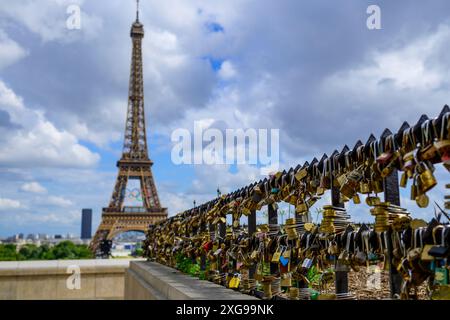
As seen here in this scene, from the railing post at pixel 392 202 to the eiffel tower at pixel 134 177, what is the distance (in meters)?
43.6

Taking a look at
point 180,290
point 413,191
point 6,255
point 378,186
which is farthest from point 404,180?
point 6,255

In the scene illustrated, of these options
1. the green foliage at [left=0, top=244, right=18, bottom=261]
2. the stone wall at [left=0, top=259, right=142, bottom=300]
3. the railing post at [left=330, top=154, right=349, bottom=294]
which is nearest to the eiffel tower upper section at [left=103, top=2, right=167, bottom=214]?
the green foliage at [left=0, top=244, right=18, bottom=261]

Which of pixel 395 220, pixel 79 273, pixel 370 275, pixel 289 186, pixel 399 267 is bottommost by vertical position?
pixel 79 273

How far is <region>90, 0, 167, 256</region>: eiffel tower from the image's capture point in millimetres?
51906

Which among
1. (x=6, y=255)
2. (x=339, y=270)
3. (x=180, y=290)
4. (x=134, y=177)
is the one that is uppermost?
(x=134, y=177)

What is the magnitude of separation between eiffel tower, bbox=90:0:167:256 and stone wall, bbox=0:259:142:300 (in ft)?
105

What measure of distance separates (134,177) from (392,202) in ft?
183

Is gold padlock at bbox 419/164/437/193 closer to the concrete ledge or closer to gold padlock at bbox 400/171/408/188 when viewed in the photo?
gold padlock at bbox 400/171/408/188

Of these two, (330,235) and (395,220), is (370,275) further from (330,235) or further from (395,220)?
(395,220)

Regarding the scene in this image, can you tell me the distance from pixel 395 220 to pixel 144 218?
51.9 m

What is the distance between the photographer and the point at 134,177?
5719 cm

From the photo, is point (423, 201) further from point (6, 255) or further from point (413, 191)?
point (6, 255)
